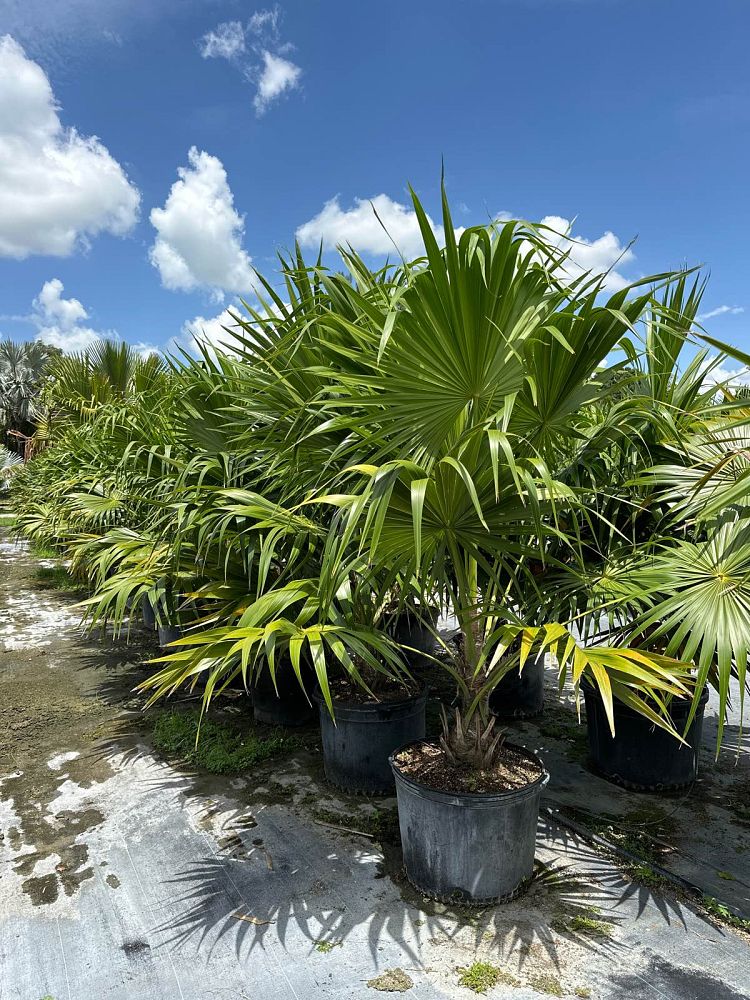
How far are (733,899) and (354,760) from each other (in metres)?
1.58

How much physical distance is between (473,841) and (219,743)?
1.95 metres

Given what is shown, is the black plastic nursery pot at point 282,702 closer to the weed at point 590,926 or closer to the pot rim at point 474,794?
the pot rim at point 474,794

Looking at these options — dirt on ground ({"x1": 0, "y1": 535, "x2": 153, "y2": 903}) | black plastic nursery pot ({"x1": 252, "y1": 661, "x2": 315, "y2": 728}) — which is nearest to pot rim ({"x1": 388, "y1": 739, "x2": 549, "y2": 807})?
dirt on ground ({"x1": 0, "y1": 535, "x2": 153, "y2": 903})

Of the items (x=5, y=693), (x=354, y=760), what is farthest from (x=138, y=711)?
(x=354, y=760)

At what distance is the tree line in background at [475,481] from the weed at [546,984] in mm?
668

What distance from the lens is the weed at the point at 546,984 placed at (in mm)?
1853

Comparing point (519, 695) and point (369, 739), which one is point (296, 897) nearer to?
point (369, 739)

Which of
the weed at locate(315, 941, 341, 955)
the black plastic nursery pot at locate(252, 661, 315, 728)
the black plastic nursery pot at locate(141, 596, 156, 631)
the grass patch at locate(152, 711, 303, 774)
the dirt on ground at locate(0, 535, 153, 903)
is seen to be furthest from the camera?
the black plastic nursery pot at locate(141, 596, 156, 631)

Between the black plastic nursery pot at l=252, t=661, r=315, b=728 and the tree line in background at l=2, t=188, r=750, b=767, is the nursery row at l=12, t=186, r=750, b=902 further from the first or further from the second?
the black plastic nursery pot at l=252, t=661, r=315, b=728

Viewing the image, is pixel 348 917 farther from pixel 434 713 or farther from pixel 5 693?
pixel 5 693

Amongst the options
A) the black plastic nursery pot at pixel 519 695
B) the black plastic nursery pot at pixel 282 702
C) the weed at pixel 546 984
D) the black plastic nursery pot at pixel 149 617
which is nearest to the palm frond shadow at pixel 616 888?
the weed at pixel 546 984

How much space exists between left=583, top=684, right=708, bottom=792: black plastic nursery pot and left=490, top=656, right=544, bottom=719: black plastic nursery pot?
92 cm

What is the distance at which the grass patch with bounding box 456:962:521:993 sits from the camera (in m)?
1.88

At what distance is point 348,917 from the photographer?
2.21 meters
